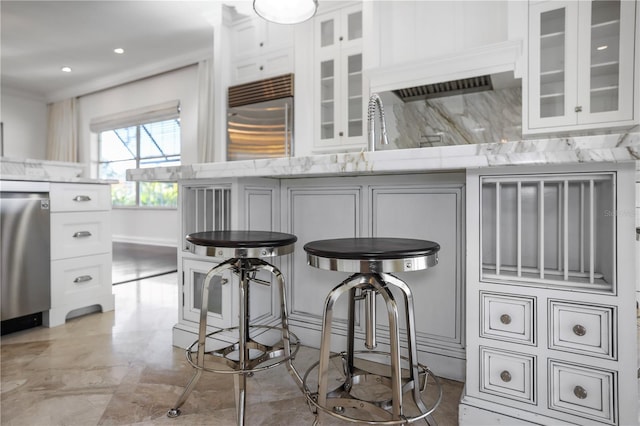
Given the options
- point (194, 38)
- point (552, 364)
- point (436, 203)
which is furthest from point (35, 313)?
point (194, 38)

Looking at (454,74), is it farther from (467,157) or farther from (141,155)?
(141,155)

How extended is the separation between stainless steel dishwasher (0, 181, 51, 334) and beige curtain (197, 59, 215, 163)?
3.04 meters

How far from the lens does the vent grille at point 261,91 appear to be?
3717mm

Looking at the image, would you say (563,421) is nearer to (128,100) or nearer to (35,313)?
(35,313)

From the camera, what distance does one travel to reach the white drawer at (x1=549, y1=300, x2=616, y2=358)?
3.41ft

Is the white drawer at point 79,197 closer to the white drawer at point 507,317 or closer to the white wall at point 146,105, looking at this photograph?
the white drawer at point 507,317

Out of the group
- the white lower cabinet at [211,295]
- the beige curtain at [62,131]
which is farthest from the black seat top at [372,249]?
the beige curtain at [62,131]

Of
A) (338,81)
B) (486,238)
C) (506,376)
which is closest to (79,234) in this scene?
(338,81)

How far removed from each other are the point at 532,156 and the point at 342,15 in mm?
2852

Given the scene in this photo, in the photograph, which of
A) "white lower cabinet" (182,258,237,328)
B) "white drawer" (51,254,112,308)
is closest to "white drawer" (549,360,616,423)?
"white lower cabinet" (182,258,237,328)

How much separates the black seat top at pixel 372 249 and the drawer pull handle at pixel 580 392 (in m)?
0.56

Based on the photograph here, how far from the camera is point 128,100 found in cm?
664

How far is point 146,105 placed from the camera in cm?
635

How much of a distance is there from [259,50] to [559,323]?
12.2 ft
